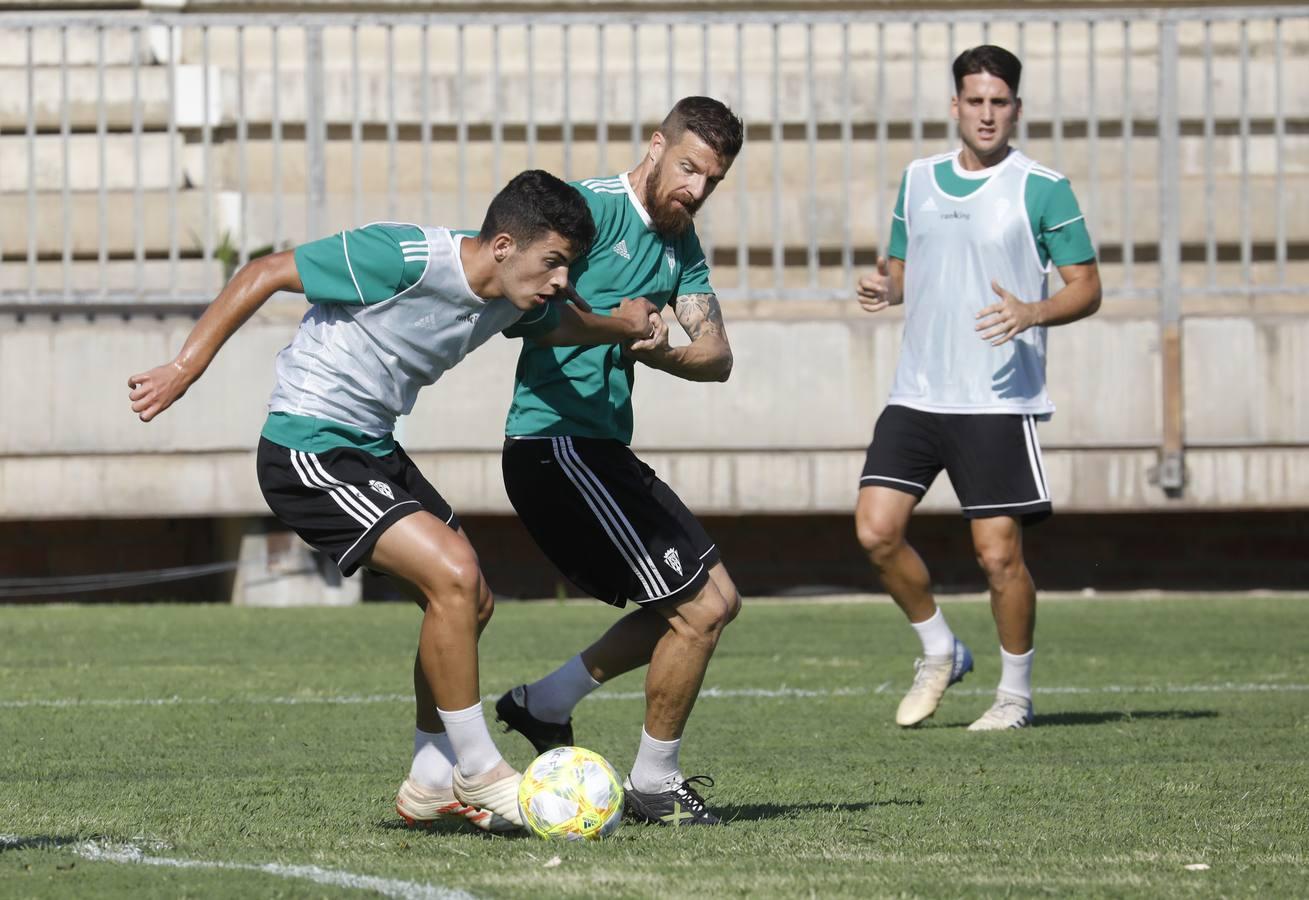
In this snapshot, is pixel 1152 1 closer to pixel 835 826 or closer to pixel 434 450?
pixel 434 450

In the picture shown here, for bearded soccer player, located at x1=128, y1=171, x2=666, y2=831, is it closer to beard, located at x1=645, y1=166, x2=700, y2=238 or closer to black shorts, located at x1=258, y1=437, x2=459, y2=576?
black shorts, located at x1=258, y1=437, x2=459, y2=576

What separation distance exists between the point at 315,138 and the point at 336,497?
7.56 meters

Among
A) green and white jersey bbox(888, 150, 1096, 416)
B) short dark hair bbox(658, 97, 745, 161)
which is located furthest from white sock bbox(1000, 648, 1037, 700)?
short dark hair bbox(658, 97, 745, 161)

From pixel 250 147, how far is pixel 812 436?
4038mm

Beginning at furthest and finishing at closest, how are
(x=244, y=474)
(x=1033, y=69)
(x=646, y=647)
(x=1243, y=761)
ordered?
(x=1033, y=69) → (x=244, y=474) → (x=1243, y=761) → (x=646, y=647)

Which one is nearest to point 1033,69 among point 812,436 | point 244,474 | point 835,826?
point 812,436

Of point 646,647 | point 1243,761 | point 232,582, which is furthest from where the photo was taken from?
point 232,582

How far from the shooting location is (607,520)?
494 centimetres

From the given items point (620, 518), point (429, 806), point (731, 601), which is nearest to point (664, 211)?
point (620, 518)

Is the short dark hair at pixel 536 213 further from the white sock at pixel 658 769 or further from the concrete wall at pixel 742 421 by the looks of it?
the concrete wall at pixel 742 421

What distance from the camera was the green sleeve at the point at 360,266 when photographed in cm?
454

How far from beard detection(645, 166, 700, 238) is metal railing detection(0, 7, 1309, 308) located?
6454 millimetres

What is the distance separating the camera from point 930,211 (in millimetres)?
7066

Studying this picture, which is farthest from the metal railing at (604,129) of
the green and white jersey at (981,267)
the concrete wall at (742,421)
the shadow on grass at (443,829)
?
the shadow on grass at (443,829)
